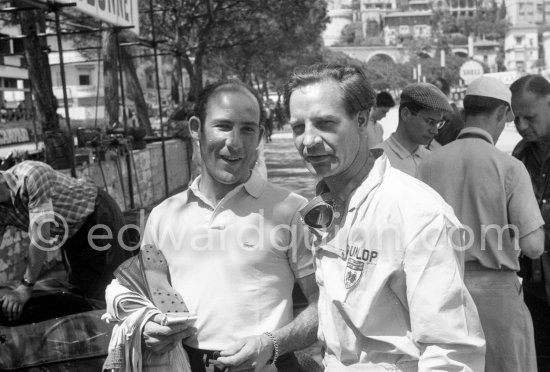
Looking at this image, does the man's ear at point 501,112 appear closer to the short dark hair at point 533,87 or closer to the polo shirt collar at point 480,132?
the polo shirt collar at point 480,132

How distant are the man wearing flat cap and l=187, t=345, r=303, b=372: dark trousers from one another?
2.24 m

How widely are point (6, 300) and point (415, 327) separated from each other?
2.55 metres

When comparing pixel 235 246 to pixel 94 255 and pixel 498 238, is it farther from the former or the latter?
pixel 94 255

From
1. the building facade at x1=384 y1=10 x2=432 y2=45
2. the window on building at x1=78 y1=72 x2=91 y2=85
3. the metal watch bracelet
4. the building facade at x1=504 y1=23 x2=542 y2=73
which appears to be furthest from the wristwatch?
the building facade at x1=384 y1=10 x2=432 y2=45

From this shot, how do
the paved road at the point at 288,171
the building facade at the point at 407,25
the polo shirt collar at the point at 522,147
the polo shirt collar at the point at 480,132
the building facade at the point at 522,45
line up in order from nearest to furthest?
the polo shirt collar at the point at 480,132 < the polo shirt collar at the point at 522,147 < the paved road at the point at 288,171 < the building facade at the point at 522,45 < the building facade at the point at 407,25

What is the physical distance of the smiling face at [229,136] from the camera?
100 inches

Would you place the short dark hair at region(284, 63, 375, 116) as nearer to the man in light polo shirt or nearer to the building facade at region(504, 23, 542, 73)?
the man in light polo shirt

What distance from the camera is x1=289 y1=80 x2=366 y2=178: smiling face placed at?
204cm

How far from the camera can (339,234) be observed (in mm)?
2004

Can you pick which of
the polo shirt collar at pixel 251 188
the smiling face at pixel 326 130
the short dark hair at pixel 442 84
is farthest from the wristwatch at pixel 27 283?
the short dark hair at pixel 442 84

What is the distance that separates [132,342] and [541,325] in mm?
2911

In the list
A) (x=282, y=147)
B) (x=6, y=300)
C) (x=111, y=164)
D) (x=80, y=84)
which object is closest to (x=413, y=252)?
(x=6, y=300)

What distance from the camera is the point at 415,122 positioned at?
4629mm

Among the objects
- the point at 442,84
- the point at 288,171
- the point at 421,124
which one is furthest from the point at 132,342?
the point at 288,171
